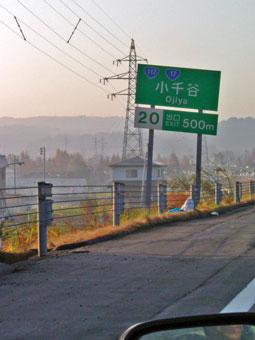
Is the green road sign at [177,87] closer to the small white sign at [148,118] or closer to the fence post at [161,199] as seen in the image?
the small white sign at [148,118]

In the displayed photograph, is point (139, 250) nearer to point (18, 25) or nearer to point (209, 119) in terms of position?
point (18, 25)

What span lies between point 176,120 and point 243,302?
1795 centimetres

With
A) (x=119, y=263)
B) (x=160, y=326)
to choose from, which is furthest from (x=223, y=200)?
(x=160, y=326)

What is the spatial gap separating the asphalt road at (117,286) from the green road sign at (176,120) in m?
11.0

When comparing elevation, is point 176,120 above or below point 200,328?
above

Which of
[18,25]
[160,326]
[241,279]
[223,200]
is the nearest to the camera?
[160,326]

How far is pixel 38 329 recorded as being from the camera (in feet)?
17.2

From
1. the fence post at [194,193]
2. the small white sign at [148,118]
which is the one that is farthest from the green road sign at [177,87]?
the fence post at [194,193]

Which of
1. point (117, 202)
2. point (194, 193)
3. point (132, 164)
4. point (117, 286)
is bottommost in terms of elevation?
point (117, 286)

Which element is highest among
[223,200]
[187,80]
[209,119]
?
[187,80]

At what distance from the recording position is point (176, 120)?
2373 centimetres

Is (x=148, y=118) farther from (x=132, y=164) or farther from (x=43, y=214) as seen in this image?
(x=132, y=164)

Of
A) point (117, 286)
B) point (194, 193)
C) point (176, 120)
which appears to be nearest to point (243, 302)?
point (117, 286)

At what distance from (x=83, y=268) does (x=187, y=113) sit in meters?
16.3
